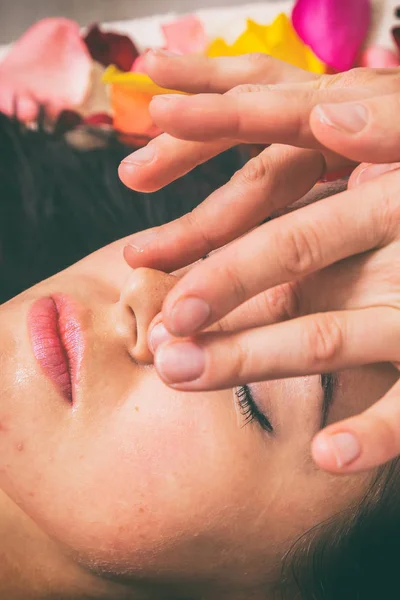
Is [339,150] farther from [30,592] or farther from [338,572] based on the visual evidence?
[30,592]

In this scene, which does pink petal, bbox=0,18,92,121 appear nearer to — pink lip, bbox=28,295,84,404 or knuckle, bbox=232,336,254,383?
pink lip, bbox=28,295,84,404

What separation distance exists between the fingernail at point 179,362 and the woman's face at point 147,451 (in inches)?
8.1

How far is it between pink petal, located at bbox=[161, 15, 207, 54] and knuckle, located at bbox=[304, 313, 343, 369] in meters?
1.27

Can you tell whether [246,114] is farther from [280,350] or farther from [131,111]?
[131,111]

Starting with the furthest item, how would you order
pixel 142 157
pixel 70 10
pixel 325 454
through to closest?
pixel 70 10, pixel 142 157, pixel 325 454

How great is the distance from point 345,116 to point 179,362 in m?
0.27

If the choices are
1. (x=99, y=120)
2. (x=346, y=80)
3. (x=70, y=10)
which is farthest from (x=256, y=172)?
(x=70, y=10)

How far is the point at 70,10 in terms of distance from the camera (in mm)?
1839

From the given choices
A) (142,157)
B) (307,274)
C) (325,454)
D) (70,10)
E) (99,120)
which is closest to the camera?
(325,454)

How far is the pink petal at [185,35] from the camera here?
166cm

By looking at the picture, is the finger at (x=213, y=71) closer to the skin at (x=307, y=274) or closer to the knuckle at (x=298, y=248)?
the skin at (x=307, y=274)

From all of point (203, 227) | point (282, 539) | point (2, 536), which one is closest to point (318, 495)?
point (282, 539)

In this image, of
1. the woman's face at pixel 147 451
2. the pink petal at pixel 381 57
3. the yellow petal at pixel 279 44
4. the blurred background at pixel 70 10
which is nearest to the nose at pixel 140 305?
the woman's face at pixel 147 451

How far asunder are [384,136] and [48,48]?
Result: 52.5 inches
